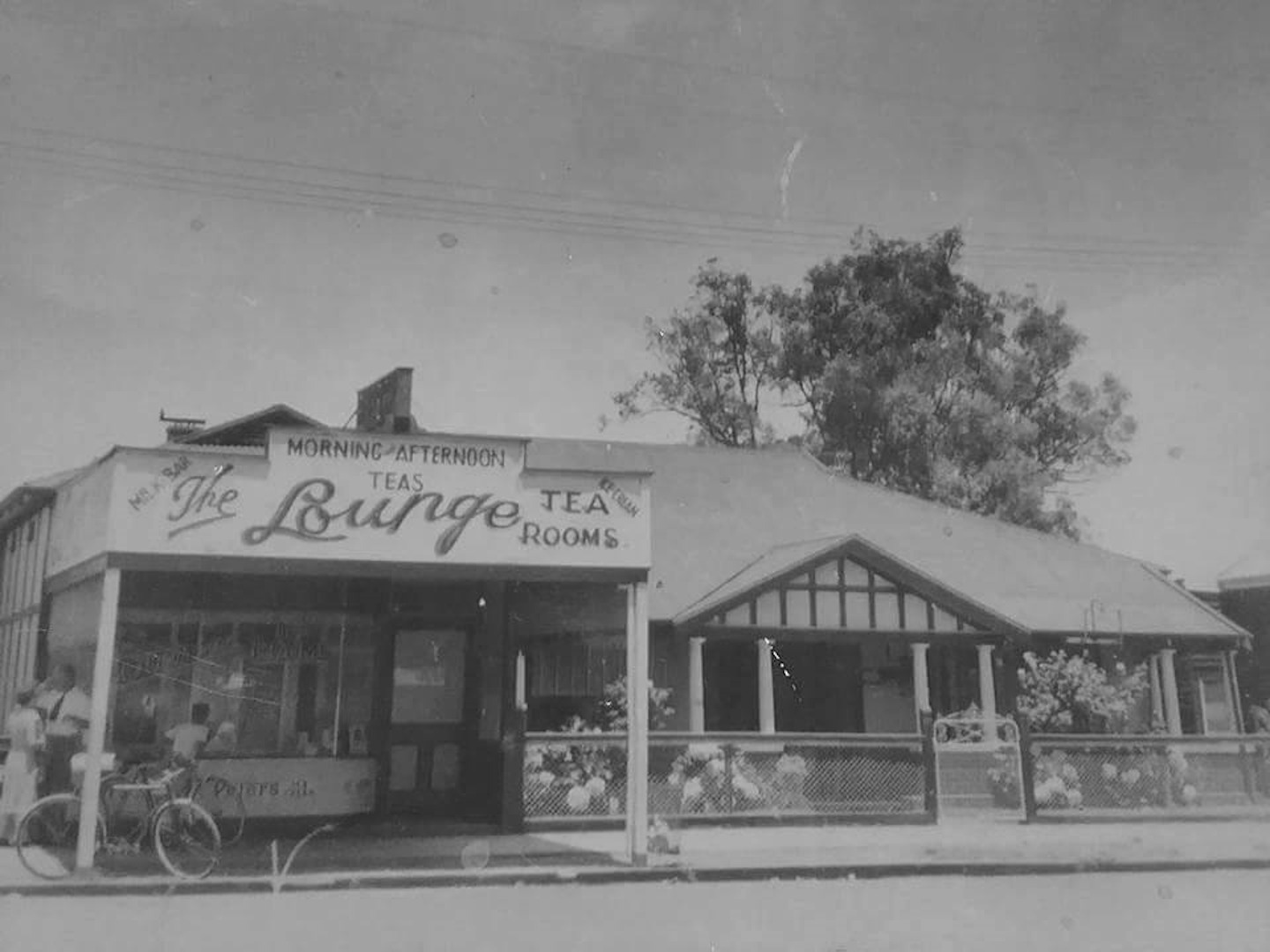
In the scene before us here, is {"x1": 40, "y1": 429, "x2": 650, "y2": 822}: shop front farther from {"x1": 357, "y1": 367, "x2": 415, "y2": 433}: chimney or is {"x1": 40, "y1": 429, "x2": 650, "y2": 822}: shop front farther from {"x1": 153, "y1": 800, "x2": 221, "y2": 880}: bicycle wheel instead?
{"x1": 357, "y1": 367, "x2": 415, "y2": 433}: chimney

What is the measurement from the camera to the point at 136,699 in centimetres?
1484

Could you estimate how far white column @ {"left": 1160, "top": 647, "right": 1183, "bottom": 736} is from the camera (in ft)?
76.1

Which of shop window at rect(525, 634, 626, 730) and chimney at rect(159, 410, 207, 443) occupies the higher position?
chimney at rect(159, 410, 207, 443)

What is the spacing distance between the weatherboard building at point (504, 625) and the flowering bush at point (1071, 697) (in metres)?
0.66

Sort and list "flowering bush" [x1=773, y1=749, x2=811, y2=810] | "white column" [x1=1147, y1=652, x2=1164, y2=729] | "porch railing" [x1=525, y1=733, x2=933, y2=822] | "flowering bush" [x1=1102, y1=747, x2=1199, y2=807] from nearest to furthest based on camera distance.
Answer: "porch railing" [x1=525, y1=733, x2=933, y2=822]
"flowering bush" [x1=773, y1=749, x2=811, y2=810]
"flowering bush" [x1=1102, y1=747, x2=1199, y2=807]
"white column" [x1=1147, y1=652, x2=1164, y2=729]

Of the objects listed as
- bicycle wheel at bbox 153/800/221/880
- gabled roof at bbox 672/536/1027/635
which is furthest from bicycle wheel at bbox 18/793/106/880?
gabled roof at bbox 672/536/1027/635

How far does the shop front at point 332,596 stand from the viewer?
11.7 m

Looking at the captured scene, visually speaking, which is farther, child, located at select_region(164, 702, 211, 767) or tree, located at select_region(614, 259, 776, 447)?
tree, located at select_region(614, 259, 776, 447)

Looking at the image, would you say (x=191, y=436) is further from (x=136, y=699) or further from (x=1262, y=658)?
(x=1262, y=658)

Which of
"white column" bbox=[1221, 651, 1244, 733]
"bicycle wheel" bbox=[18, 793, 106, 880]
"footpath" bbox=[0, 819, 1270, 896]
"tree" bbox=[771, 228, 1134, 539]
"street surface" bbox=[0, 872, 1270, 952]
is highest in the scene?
"tree" bbox=[771, 228, 1134, 539]

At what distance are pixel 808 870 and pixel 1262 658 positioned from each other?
21.1 meters

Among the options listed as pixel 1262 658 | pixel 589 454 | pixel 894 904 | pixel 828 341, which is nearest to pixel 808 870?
pixel 894 904

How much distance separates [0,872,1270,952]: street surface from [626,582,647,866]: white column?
40.3 inches

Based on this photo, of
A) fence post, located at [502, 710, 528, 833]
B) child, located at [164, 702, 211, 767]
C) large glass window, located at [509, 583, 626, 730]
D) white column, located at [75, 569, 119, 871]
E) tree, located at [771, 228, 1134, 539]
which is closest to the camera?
white column, located at [75, 569, 119, 871]
